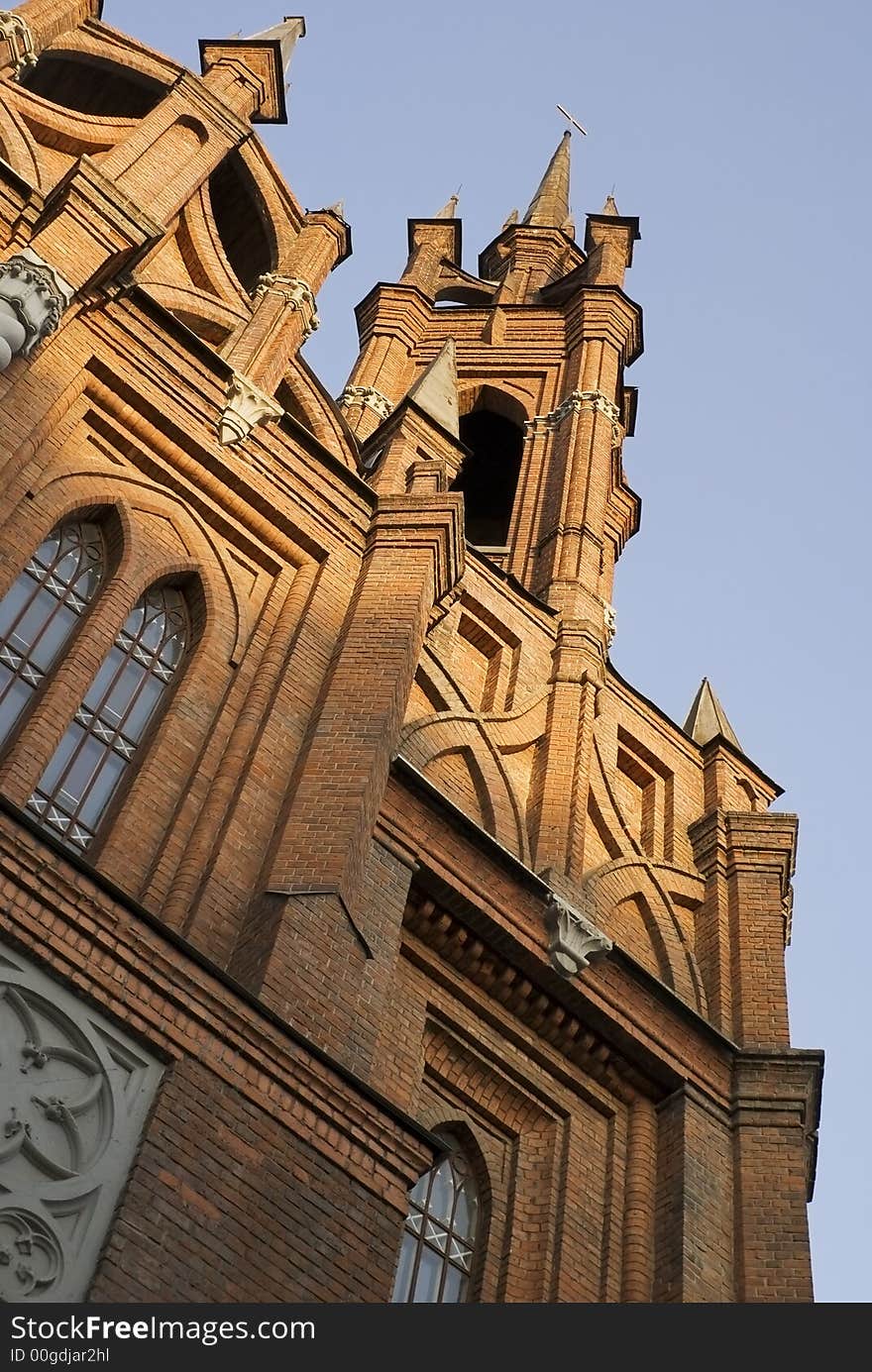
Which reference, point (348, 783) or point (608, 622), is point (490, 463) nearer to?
point (608, 622)

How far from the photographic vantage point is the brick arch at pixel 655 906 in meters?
15.1

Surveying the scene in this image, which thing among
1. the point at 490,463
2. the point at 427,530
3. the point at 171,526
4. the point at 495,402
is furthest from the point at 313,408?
the point at 490,463

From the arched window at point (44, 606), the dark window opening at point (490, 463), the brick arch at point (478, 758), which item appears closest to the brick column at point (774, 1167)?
the brick arch at point (478, 758)

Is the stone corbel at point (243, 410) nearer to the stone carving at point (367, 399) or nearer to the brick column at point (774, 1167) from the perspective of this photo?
the stone carving at point (367, 399)

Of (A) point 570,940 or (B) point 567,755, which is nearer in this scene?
(A) point 570,940

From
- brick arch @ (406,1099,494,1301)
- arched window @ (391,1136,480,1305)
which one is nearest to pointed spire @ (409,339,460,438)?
brick arch @ (406,1099,494,1301)

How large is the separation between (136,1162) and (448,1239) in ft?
15.2

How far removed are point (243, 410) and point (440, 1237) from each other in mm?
6975

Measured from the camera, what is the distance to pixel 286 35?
798 inches

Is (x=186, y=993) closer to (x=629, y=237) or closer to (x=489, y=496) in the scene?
(x=489, y=496)

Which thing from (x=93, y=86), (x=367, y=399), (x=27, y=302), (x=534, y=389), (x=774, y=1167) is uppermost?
(x=534, y=389)

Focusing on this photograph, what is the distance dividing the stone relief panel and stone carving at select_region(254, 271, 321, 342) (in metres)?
10.1

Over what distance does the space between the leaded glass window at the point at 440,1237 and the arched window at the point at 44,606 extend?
175 inches

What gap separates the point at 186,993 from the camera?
30.5 feet
